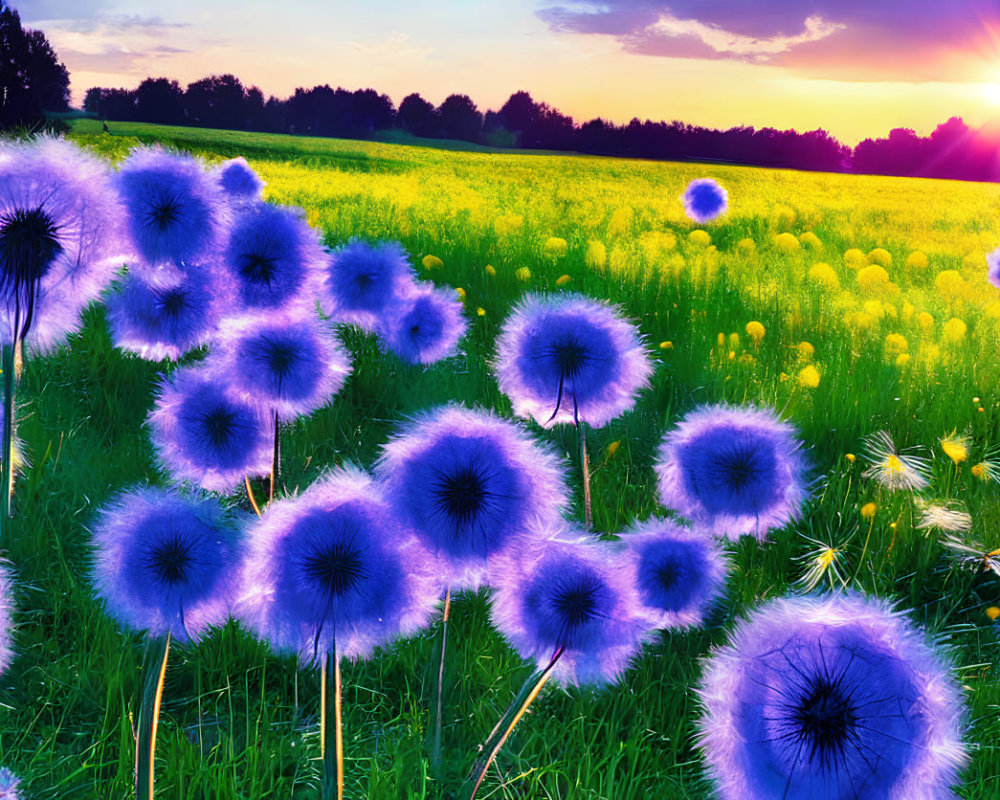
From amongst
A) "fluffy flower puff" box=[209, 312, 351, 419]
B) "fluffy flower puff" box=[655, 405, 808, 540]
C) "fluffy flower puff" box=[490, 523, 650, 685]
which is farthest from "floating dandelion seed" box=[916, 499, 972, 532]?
"fluffy flower puff" box=[209, 312, 351, 419]

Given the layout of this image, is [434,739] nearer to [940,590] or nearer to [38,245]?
[38,245]

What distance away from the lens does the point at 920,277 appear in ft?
23.9

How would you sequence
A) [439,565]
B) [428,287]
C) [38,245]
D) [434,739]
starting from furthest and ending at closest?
[428,287], [434,739], [38,245], [439,565]

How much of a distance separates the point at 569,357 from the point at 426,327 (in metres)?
1.36

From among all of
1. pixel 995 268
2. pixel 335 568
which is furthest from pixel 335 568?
pixel 995 268

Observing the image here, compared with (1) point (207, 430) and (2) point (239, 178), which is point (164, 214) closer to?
(1) point (207, 430)

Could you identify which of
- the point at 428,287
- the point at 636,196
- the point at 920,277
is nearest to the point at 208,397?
the point at 428,287

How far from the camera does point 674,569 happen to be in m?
1.81

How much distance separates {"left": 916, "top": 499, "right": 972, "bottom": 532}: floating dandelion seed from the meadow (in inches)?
1.9

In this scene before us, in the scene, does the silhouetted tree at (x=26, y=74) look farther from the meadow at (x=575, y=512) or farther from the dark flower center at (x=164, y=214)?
the dark flower center at (x=164, y=214)

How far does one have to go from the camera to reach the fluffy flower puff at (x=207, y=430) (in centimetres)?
178

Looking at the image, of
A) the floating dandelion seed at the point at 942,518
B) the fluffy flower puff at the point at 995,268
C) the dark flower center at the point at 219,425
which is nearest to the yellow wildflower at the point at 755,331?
the fluffy flower puff at the point at 995,268

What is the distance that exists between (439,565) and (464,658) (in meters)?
0.95

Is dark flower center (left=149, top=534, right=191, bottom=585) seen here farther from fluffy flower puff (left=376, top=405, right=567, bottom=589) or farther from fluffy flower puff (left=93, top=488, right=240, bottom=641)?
fluffy flower puff (left=376, top=405, right=567, bottom=589)
